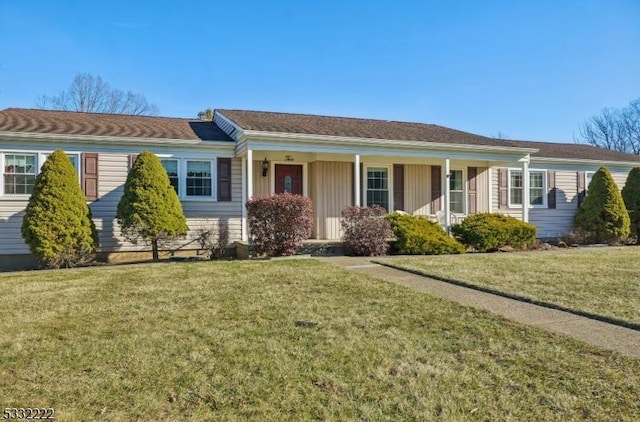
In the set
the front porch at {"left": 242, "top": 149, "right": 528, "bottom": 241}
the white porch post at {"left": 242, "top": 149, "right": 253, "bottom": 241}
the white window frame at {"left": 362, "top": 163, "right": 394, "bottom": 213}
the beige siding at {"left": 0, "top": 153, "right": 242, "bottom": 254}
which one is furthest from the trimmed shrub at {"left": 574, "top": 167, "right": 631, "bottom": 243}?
the beige siding at {"left": 0, "top": 153, "right": 242, "bottom": 254}

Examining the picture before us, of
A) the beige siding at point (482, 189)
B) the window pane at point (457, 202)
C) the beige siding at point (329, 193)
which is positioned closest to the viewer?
the beige siding at point (329, 193)

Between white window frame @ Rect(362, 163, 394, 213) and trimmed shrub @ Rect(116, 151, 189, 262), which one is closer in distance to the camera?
trimmed shrub @ Rect(116, 151, 189, 262)

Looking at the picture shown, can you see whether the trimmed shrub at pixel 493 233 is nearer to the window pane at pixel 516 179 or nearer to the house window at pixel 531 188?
the house window at pixel 531 188

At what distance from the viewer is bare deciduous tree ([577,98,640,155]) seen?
132 ft

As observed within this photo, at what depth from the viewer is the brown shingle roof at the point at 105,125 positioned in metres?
11.2

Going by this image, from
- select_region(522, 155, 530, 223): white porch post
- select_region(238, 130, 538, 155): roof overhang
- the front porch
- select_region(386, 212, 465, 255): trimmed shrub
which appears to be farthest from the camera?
select_region(522, 155, 530, 223): white porch post

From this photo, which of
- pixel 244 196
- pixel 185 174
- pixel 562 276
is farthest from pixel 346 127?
pixel 562 276

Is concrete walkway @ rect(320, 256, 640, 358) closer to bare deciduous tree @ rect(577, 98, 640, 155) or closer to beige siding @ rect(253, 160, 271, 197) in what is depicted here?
beige siding @ rect(253, 160, 271, 197)

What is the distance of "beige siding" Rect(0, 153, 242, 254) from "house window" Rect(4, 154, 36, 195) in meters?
0.32

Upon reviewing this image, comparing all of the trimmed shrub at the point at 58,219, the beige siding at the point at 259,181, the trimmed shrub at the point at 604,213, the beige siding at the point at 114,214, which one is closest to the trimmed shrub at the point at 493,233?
the trimmed shrub at the point at 604,213

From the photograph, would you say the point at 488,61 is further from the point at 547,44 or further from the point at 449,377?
the point at 449,377

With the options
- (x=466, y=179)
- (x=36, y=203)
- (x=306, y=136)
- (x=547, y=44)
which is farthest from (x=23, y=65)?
(x=547, y=44)

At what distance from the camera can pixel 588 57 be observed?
1527 cm

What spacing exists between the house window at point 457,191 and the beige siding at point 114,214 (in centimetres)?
710
